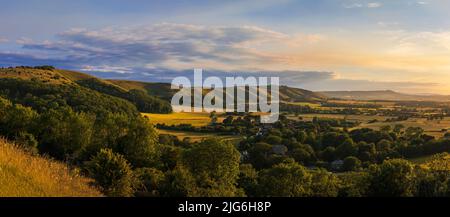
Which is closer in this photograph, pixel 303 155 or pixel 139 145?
pixel 139 145

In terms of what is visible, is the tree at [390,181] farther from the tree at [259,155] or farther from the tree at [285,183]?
the tree at [259,155]

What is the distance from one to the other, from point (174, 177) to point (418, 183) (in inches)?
1637

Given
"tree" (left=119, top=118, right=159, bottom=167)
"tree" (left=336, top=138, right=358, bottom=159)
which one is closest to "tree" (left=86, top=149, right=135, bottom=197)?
"tree" (left=119, top=118, right=159, bottom=167)

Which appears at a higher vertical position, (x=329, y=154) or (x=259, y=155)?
(x=259, y=155)

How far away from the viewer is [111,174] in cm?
4431

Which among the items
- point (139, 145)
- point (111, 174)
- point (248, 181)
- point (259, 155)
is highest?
point (111, 174)

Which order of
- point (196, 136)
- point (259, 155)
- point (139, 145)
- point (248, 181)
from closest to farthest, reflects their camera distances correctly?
point (139, 145), point (248, 181), point (259, 155), point (196, 136)

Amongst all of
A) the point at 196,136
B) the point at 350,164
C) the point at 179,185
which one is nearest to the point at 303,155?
the point at 350,164

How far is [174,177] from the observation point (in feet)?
181

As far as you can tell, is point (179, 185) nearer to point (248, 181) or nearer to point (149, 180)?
point (149, 180)

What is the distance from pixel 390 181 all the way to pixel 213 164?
26324 mm

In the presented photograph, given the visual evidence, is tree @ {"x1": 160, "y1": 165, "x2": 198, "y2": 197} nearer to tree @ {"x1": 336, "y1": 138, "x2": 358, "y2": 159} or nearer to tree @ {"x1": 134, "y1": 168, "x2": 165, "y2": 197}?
tree @ {"x1": 134, "y1": 168, "x2": 165, "y2": 197}

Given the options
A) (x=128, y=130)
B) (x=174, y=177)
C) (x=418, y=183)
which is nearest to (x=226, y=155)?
(x=174, y=177)
